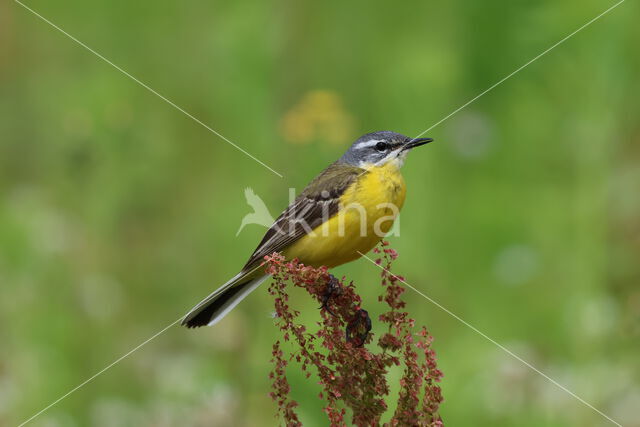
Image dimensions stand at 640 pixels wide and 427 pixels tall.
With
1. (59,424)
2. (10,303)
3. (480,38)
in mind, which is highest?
(480,38)

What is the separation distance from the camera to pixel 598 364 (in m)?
5.51

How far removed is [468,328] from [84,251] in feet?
8.26

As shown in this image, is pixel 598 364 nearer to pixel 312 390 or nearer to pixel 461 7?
pixel 312 390

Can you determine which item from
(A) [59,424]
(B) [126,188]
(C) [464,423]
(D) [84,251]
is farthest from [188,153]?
(C) [464,423]

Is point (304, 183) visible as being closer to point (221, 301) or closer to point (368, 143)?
point (368, 143)

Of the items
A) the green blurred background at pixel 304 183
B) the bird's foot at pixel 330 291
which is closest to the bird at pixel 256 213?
the green blurred background at pixel 304 183

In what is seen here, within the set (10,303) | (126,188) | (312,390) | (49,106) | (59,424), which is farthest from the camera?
(49,106)

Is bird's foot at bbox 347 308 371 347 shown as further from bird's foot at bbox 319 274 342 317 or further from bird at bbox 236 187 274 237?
bird at bbox 236 187 274 237

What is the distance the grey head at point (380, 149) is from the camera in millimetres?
5414

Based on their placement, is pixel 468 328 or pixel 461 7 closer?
pixel 468 328

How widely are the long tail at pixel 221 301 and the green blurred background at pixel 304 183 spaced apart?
1.64 feet

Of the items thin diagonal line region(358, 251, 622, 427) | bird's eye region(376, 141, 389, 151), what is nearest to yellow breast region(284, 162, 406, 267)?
thin diagonal line region(358, 251, 622, 427)

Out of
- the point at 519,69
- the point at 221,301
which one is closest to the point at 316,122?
the point at 519,69

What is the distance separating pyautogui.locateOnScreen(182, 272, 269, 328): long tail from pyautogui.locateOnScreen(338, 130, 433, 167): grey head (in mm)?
899
